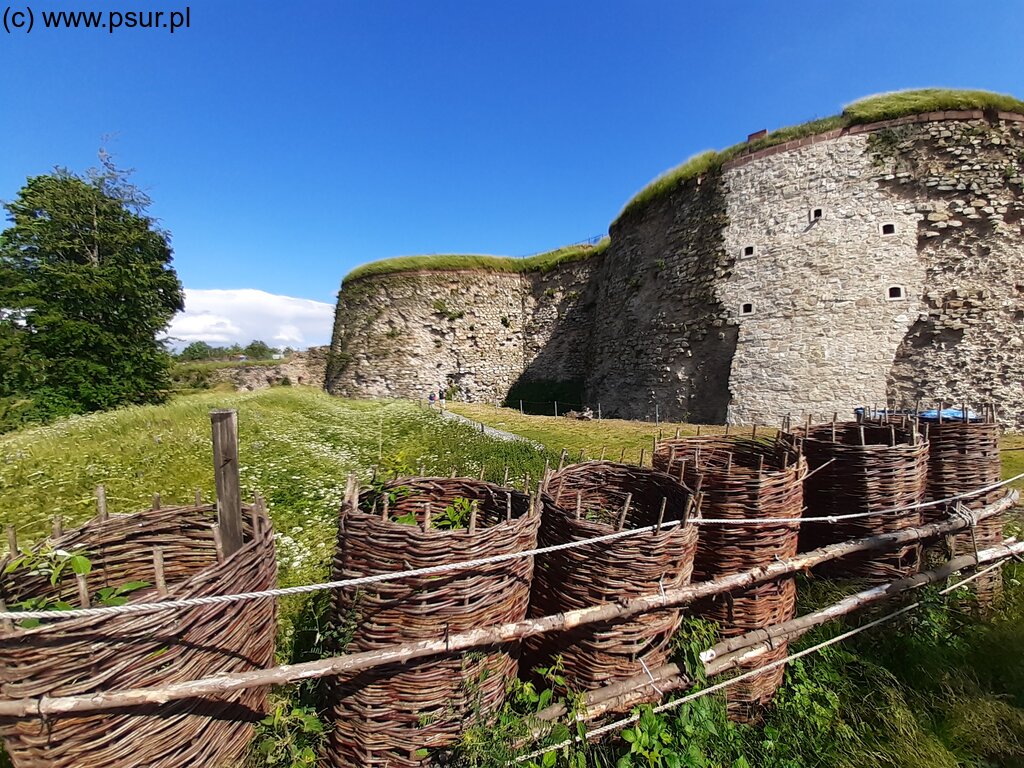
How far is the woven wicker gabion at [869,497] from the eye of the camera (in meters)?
3.77

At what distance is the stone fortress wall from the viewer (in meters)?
12.0

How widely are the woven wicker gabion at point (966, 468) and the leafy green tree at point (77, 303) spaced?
731 inches

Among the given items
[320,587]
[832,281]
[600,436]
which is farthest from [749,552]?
[832,281]

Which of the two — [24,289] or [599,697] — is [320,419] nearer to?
[24,289]

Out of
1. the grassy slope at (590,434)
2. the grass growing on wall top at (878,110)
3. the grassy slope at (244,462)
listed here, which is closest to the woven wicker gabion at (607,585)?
the grassy slope at (244,462)

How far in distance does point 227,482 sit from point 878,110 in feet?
64.8

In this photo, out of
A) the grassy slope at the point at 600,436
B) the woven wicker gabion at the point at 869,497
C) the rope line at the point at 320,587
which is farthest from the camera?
the grassy slope at the point at 600,436

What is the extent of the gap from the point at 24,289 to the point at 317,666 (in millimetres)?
16699

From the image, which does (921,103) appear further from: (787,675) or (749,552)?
(787,675)

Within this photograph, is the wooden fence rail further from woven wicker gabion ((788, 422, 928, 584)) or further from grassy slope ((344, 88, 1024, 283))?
grassy slope ((344, 88, 1024, 283))

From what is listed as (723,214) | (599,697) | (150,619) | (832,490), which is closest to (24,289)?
(150,619)

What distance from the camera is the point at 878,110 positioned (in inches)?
522

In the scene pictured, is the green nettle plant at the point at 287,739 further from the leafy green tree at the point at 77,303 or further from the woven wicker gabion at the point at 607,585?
the leafy green tree at the point at 77,303

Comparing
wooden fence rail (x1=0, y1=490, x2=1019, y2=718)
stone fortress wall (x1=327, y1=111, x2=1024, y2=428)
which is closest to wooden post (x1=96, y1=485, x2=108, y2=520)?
wooden fence rail (x1=0, y1=490, x2=1019, y2=718)
